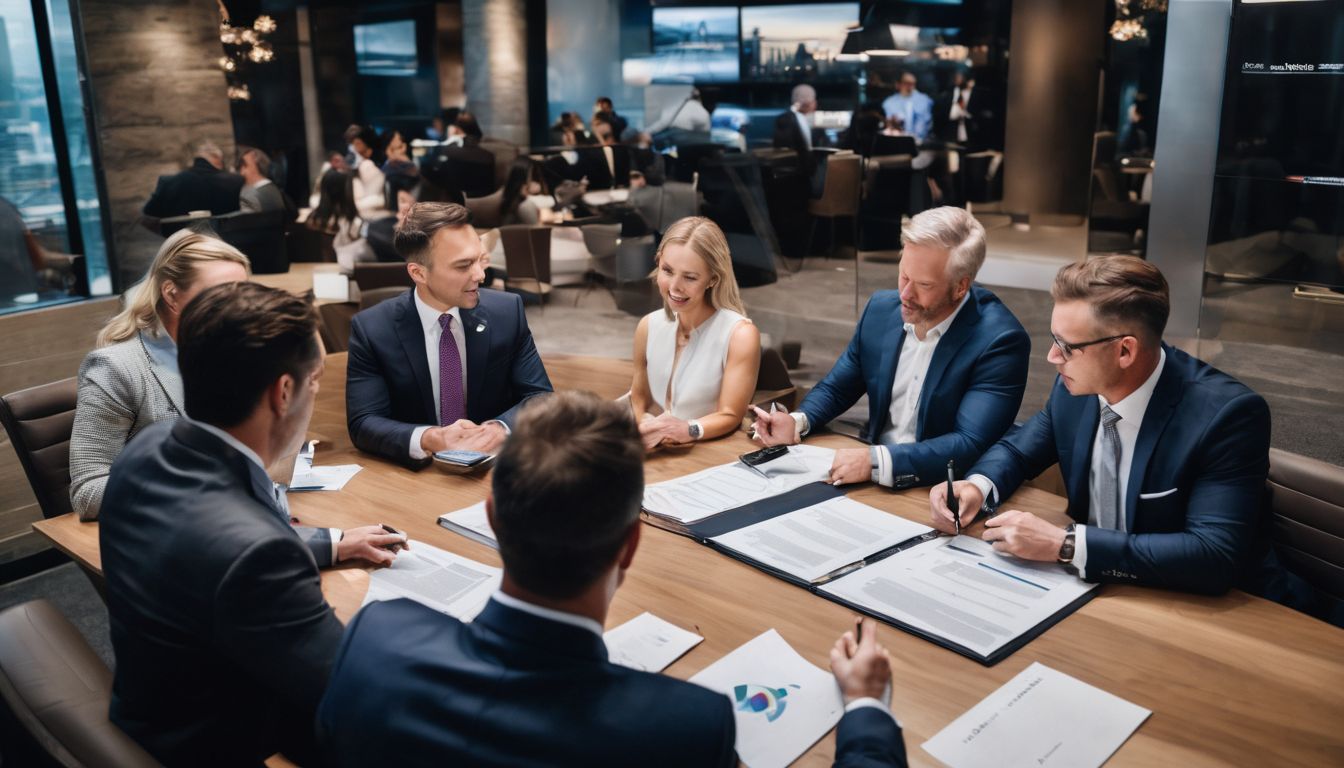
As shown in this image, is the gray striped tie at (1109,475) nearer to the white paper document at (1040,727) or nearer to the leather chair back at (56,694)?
the white paper document at (1040,727)

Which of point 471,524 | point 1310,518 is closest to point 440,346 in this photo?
point 471,524

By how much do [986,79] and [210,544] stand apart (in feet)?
17.8

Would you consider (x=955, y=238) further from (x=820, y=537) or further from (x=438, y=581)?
(x=438, y=581)

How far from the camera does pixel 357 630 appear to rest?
4.30ft

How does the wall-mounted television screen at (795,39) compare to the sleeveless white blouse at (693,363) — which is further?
the wall-mounted television screen at (795,39)

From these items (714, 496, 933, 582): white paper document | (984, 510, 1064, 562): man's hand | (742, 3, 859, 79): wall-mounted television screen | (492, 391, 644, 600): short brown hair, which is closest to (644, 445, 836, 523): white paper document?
(714, 496, 933, 582): white paper document

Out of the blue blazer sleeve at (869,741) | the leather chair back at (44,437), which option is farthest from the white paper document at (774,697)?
the leather chair back at (44,437)

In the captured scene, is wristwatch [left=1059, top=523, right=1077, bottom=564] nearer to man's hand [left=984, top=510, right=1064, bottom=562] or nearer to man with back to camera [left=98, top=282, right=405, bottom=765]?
man's hand [left=984, top=510, right=1064, bottom=562]

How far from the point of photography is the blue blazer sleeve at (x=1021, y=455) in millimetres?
2557

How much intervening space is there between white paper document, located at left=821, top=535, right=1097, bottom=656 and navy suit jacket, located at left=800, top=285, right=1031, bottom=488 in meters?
0.48

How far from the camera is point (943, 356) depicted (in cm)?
300

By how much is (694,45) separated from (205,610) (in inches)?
235

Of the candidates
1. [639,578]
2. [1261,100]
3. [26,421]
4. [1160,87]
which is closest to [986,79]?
[1160,87]

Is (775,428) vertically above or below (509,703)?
below
